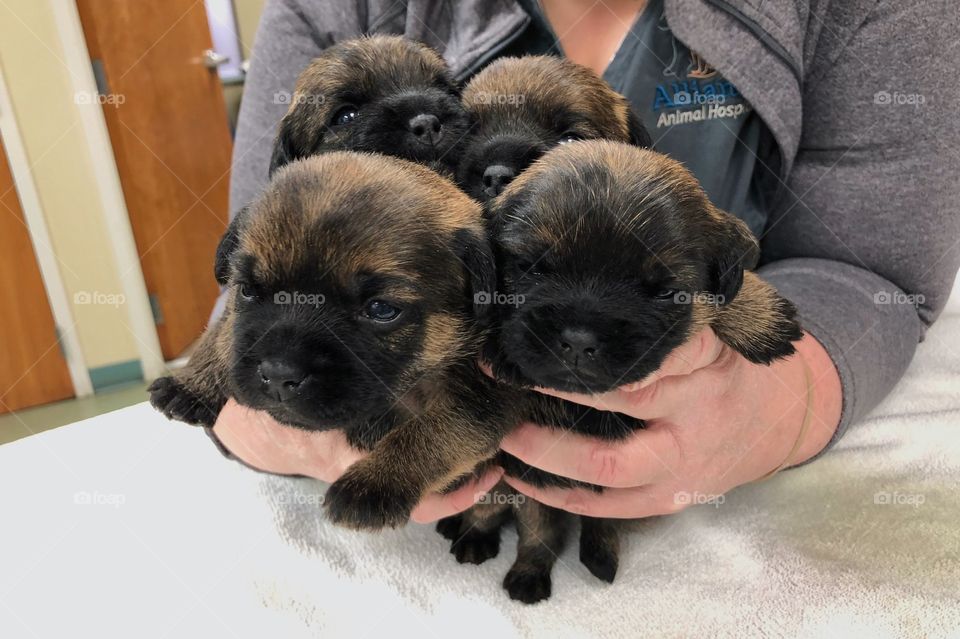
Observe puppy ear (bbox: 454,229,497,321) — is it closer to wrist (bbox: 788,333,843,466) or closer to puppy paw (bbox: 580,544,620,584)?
puppy paw (bbox: 580,544,620,584)

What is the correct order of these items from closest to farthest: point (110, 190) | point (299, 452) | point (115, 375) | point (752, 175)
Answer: point (299, 452), point (752, 175), point (110, 190), point (115, 375)

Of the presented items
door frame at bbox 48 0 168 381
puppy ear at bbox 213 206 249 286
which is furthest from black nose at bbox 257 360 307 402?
door frame at bbox 48 0 168 381

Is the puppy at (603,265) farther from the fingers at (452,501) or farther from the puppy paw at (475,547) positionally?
the puppy paw at (475,547)

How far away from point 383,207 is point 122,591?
3.45 ft

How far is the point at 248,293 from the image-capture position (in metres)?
1.28

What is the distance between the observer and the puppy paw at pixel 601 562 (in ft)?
5.30

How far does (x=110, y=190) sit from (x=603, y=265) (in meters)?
3.72

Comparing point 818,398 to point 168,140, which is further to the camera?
point 168,140

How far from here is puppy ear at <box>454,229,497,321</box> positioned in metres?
1.29

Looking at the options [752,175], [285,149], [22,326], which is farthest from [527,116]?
[22,326]

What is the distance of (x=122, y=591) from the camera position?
1559 mm

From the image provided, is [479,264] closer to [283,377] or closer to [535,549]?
[283,377]

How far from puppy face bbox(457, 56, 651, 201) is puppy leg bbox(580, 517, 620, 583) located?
835 mm

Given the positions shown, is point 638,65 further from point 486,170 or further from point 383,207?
point 383,207
